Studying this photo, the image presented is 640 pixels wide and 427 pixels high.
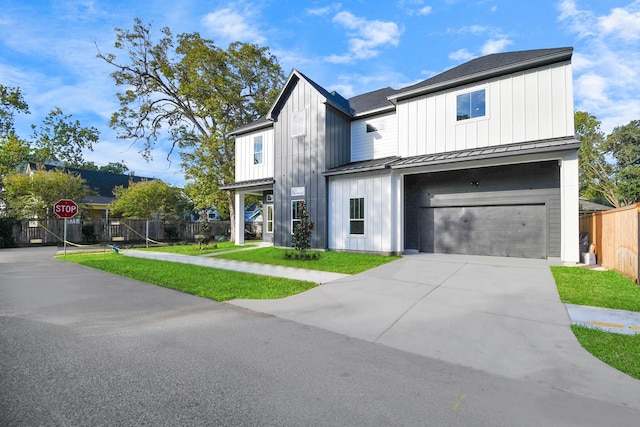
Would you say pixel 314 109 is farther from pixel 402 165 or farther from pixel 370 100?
pixel 402 165

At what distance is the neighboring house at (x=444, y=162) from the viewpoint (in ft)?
31.8

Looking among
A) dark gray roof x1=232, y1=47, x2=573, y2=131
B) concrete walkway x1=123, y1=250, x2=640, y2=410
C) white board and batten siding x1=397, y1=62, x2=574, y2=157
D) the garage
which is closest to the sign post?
dark gray roof x1=232, y1=47, x2=573, y2=131

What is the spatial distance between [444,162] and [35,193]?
26293 millimetres

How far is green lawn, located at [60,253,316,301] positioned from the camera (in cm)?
627

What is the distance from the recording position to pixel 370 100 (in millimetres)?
15242

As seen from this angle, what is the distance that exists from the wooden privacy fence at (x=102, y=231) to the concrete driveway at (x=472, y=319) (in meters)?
14.1

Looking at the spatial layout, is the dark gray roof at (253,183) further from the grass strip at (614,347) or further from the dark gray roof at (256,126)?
the grass strip at (614,347)

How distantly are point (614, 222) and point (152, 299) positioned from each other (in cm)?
1159

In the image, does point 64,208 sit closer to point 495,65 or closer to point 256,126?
point 256,126

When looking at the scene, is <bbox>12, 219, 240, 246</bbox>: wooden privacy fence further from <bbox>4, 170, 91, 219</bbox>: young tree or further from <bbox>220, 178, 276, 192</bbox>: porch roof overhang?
<bbox>220, 178, 276, 192</bbox>: porch roof overhang

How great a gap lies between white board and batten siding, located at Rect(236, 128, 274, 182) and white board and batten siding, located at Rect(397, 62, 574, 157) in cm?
726

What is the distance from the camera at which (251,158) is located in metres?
17.2

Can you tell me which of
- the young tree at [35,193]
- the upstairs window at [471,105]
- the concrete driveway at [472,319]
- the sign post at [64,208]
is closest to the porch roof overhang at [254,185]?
the sign post at [64,208]

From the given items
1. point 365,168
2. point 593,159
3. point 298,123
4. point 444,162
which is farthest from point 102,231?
point 593,159
